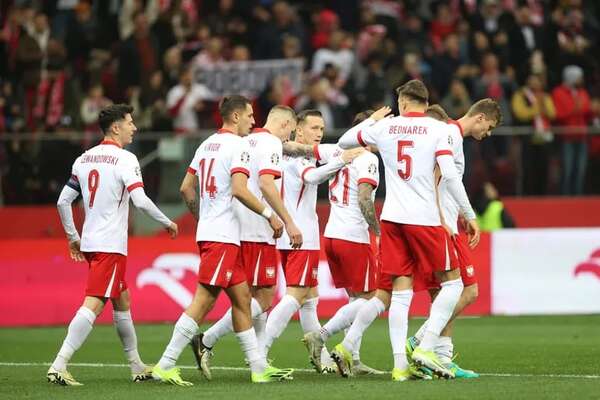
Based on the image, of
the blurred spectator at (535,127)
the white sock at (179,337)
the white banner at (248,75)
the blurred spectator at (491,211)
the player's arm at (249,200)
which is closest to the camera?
the player's arm at (249,200)

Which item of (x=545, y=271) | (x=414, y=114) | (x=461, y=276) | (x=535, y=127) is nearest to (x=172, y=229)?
(x=414, y=114)

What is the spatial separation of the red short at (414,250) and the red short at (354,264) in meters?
1.37

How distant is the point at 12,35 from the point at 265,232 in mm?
13819

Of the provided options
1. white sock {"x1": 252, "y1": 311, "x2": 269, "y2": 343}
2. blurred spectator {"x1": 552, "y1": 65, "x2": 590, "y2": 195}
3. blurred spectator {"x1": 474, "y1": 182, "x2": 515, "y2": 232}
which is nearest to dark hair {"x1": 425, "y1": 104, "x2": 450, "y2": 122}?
white sock {"x1": 252, "y1": 311, "x2": 269, "y2": 343}

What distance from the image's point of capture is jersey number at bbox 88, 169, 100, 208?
13.3m

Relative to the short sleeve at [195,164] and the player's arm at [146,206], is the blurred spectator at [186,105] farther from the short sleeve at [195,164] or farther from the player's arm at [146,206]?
the player's arm at [146,206]

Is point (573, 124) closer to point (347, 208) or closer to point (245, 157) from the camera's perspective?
point (347, 208)

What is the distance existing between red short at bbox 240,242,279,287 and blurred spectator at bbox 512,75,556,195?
33.1 feet

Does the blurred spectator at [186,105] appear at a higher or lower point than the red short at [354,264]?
higher

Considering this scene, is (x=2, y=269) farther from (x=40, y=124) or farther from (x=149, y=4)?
(x=149, y=4)

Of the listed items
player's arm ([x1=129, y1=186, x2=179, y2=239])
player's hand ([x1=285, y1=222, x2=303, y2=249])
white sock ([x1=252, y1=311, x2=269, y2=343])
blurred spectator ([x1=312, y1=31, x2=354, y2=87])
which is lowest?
white sock ([x1=252, y1=311, x2=269, y2=343])

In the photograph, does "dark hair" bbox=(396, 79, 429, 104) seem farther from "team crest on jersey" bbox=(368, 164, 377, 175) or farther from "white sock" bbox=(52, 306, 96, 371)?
"white sock" bbox=(52, 306, 96, 371)

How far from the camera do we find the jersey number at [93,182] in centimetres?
1329

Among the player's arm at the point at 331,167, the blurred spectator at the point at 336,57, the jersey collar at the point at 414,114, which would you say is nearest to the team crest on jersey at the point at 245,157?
the player's arm at the point at 331,167
